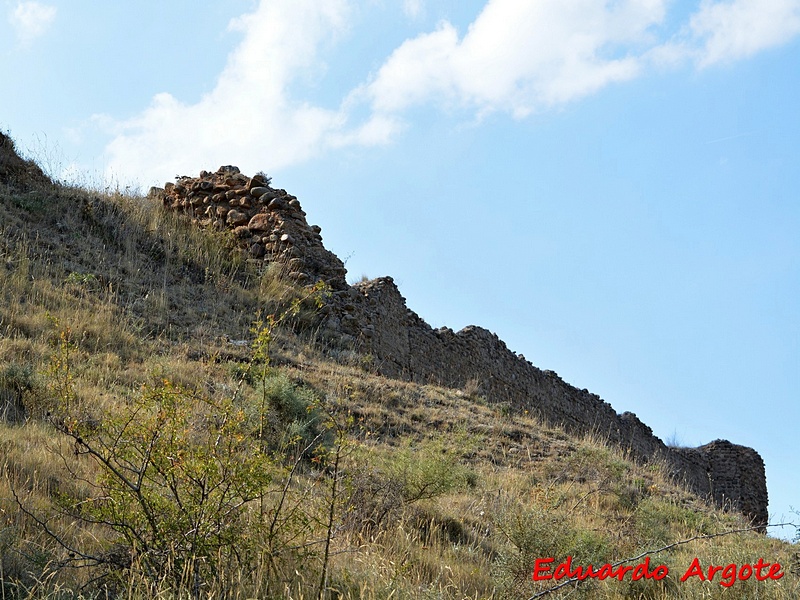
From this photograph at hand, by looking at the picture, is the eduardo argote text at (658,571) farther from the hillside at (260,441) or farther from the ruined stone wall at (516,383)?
the ruined stone wall at (516,383)

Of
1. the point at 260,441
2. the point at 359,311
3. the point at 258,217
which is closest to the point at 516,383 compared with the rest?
the point at 359,311

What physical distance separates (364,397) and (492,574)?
448 centimetres

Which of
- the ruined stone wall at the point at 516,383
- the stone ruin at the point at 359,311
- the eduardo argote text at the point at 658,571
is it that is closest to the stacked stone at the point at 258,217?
the stone ruin at the point at 359,311

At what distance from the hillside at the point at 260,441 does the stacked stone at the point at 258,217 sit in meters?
0.05

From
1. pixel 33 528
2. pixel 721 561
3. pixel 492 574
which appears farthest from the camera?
pixel 721 561

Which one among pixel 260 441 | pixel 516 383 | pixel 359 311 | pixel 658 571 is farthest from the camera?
pixel 516 383

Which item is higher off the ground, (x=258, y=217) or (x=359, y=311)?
(x=258, y=217)

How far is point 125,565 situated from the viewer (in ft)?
10.4

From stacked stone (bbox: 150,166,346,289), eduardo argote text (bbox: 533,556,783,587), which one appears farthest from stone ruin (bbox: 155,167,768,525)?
eduardo argote text (bbox: 533,556,783,587)

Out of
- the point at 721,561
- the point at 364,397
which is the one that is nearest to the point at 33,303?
the point at 364,397

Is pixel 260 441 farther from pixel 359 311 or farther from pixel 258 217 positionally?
pixel 258 217

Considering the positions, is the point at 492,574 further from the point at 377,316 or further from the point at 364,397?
the point at 377,316

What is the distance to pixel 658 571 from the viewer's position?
432 cm

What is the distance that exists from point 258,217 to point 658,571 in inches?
365
